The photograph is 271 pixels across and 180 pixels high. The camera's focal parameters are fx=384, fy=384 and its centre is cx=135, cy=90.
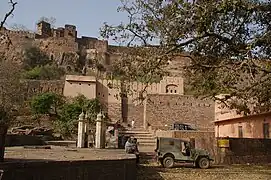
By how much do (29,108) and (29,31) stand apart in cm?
3036

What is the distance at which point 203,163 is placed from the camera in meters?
16.1

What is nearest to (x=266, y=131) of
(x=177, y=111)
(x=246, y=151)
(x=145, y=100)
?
(x=246, y=151)

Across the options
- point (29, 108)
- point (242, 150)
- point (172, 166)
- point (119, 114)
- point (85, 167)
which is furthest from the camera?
point (119, 114)

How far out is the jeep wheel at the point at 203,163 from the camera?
52.7 ft

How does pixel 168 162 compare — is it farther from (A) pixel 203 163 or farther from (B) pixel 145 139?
(B) pixel 145 139

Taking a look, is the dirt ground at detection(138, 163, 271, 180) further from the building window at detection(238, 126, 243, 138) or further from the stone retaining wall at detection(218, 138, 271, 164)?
the building window at detection(238, 126, 243, 138)

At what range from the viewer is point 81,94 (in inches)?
1711

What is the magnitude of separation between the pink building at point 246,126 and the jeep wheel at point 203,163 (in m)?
7.63

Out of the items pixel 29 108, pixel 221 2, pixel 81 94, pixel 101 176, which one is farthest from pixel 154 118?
pixel 101 176

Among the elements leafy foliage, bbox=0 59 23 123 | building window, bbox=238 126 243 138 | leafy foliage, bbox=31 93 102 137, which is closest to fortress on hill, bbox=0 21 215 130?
leafy foliage, bbox=0 59 23 123

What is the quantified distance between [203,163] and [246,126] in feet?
33.3

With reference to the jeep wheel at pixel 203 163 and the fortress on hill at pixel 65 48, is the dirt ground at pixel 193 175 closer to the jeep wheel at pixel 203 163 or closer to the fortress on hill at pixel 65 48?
Result: the jeep wheel at pixel 203 163

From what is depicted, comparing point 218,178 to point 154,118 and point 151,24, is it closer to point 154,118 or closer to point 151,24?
point 151,24

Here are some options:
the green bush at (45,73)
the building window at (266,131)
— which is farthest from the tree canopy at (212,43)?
the green bush at (45,73)
